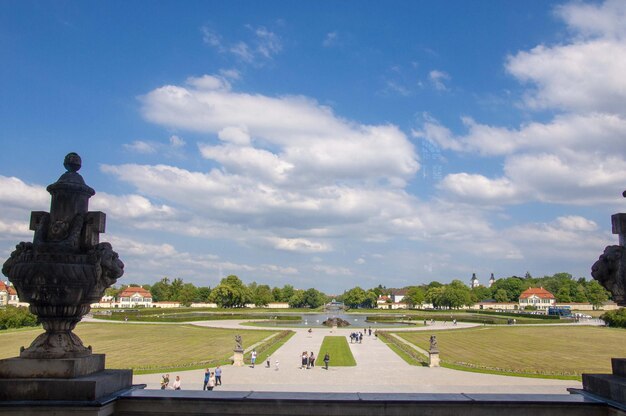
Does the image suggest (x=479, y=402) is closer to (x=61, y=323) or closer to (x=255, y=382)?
(x=61, y=323)

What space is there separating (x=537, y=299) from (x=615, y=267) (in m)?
165

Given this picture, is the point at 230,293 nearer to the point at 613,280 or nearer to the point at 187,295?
the point at 187,295

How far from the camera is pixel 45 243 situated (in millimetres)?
6273

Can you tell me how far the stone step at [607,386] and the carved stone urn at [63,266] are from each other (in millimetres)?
6268

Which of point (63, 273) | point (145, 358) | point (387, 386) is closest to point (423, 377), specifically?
point (387, 386)

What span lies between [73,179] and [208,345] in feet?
123

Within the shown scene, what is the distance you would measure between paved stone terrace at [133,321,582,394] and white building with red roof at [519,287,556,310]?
138 m

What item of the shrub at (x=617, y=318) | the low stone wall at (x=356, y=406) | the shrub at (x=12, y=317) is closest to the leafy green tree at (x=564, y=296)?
the shrub at (x=617, y=318)

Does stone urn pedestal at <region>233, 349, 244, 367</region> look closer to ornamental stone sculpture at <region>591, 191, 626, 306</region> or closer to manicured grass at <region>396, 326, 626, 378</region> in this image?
manicured grass at <region>396, 326, 626, 378</region>

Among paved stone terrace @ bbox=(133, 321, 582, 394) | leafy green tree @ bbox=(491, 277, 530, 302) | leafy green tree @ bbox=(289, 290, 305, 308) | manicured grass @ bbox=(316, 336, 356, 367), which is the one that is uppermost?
leafy green tree @ bbox=(491, 277, 530, 302)

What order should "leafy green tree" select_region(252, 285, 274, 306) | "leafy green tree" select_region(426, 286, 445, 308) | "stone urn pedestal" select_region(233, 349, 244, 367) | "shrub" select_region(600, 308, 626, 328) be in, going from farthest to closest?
"leafy green tree" select_region(252, 285, 274, 306), "leafy green tree" select_region(426, 286, 445, 308), "shrub" select_region(600, 308, 626, 328), "stone urn pedestal" select_region(233, 349, 244, 367)

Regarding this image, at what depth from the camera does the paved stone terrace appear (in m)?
21.8

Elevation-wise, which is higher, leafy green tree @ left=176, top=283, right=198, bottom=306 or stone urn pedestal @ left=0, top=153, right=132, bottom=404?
stone urn pedestal @ left=0, top=153, right=132, bottom=404

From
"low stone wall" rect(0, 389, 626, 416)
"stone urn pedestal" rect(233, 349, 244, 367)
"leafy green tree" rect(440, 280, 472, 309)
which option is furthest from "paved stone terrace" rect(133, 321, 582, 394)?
"leafy green tree" rect(440, 280, 472, 309)
